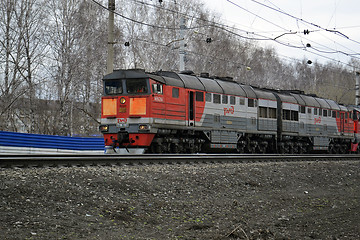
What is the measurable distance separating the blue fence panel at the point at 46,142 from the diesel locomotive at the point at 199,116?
4.61 m

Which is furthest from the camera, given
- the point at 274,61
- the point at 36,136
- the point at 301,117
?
the point at 274,61

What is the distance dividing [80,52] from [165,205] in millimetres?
26149

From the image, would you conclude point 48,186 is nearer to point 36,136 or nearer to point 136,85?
Answer: point 136,85

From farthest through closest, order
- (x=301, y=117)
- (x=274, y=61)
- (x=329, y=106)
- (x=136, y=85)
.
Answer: (x=274, y=61), (x=329, y=106), (x=301, y=117), (x=136, y=85)

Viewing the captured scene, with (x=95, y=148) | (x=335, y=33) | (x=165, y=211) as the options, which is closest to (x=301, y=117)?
(x=335, y=33)

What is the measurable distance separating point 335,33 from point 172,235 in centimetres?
2596

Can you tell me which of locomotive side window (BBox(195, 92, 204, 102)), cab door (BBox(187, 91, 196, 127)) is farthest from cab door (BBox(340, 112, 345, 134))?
cab door (BBox(187, 91, 196, 127))

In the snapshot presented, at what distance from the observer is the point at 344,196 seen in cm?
1428

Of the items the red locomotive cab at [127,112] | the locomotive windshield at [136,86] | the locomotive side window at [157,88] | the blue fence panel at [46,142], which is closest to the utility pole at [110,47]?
the red locomotive cab at [127,112]

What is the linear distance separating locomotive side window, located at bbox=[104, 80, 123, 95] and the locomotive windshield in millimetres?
445

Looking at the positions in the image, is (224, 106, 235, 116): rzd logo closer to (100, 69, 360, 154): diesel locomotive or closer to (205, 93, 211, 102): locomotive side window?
(100, 69, 360, 154): diesel locomotive

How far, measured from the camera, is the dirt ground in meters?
8.32

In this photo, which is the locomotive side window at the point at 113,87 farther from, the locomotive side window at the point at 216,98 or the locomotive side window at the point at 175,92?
the locomotive side window at the point at 216,98

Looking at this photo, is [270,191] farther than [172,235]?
Yes
